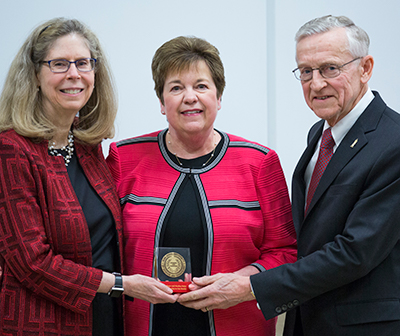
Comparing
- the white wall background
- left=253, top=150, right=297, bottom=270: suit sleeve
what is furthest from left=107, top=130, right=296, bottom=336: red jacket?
the white wall background

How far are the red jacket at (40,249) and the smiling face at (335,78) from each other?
3.54 feet

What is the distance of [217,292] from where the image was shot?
77.2 inches

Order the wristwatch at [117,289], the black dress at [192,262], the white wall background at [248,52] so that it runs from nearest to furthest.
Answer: the wristwatch at [117,289] → the black dress at [192,262] → the white wall background at [248,52]

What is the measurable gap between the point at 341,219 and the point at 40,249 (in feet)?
3.76

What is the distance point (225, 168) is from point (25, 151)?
0.89 metres

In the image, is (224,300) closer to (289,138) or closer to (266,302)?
(266,302)

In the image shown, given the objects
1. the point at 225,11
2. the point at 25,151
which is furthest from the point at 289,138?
the point at 25,151

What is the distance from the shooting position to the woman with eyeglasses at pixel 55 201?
5.85 ft

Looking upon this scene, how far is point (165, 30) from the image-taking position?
12.5 feet

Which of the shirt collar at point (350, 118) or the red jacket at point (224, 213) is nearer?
the shirt collar at point (350, 118)

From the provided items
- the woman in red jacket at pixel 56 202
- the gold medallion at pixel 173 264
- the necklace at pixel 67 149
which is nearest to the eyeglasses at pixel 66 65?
the woman in red jacket at pixel 56 202

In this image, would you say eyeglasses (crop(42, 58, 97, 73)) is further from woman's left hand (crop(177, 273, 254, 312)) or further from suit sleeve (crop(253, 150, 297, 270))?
woman's left hand (crop(177, 273, 254, 312))

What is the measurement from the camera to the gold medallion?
1.94 metres

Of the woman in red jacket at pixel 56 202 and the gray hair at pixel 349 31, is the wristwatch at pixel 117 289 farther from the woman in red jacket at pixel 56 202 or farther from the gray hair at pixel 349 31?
the gray hair at pixel 349 31
